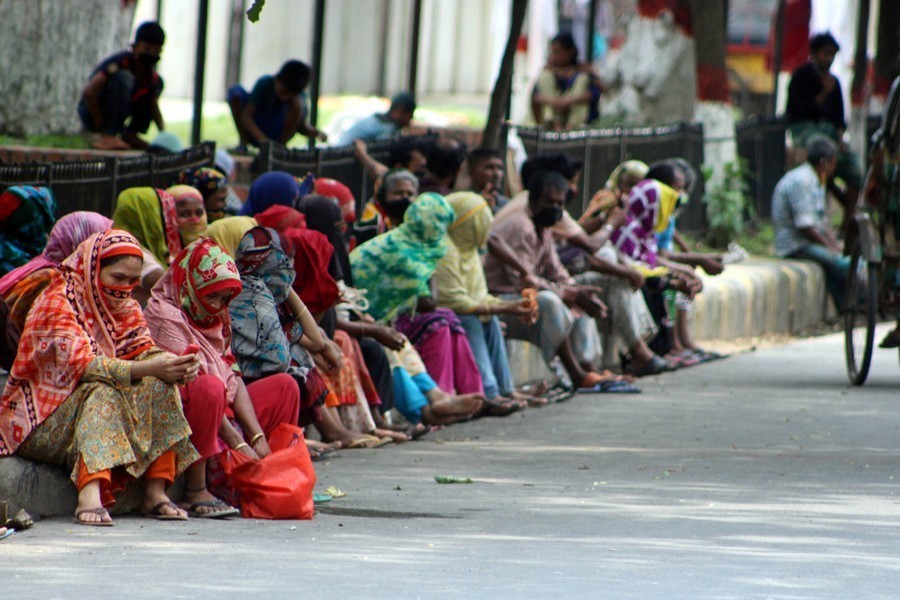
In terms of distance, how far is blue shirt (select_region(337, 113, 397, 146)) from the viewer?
1301cm

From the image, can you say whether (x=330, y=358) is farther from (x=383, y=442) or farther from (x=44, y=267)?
(x=44, y=267)

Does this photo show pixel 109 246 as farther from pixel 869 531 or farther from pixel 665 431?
pixel 665 431

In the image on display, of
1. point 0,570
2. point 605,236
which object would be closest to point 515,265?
point 605,236

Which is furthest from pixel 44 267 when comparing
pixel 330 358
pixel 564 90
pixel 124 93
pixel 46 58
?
pixel 564 90

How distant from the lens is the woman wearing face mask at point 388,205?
400 inches

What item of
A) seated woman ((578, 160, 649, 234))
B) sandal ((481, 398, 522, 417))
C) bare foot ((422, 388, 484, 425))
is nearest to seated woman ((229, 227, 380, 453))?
bare foot ((422, 388, 484, 425))

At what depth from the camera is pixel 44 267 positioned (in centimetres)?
677

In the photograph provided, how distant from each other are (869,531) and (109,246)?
3025mm

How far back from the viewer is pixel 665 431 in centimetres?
965

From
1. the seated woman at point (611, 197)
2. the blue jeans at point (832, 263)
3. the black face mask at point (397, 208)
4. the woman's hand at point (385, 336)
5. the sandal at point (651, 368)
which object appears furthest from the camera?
the blue jeans at point (832, 263)

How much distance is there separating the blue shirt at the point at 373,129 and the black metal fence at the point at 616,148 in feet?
3.86

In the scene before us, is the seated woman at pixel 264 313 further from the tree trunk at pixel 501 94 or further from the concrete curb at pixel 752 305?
the tree trunk at pixel 501 94

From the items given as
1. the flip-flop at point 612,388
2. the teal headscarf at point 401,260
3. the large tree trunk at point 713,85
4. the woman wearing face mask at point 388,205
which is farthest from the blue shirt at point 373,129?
the large tree trunk at point 713,85

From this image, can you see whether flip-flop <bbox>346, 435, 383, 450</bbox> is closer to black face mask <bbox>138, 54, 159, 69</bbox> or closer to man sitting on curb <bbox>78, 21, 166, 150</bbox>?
man sitting on curb <bbox>78, 21, 166, 150</bbox>
